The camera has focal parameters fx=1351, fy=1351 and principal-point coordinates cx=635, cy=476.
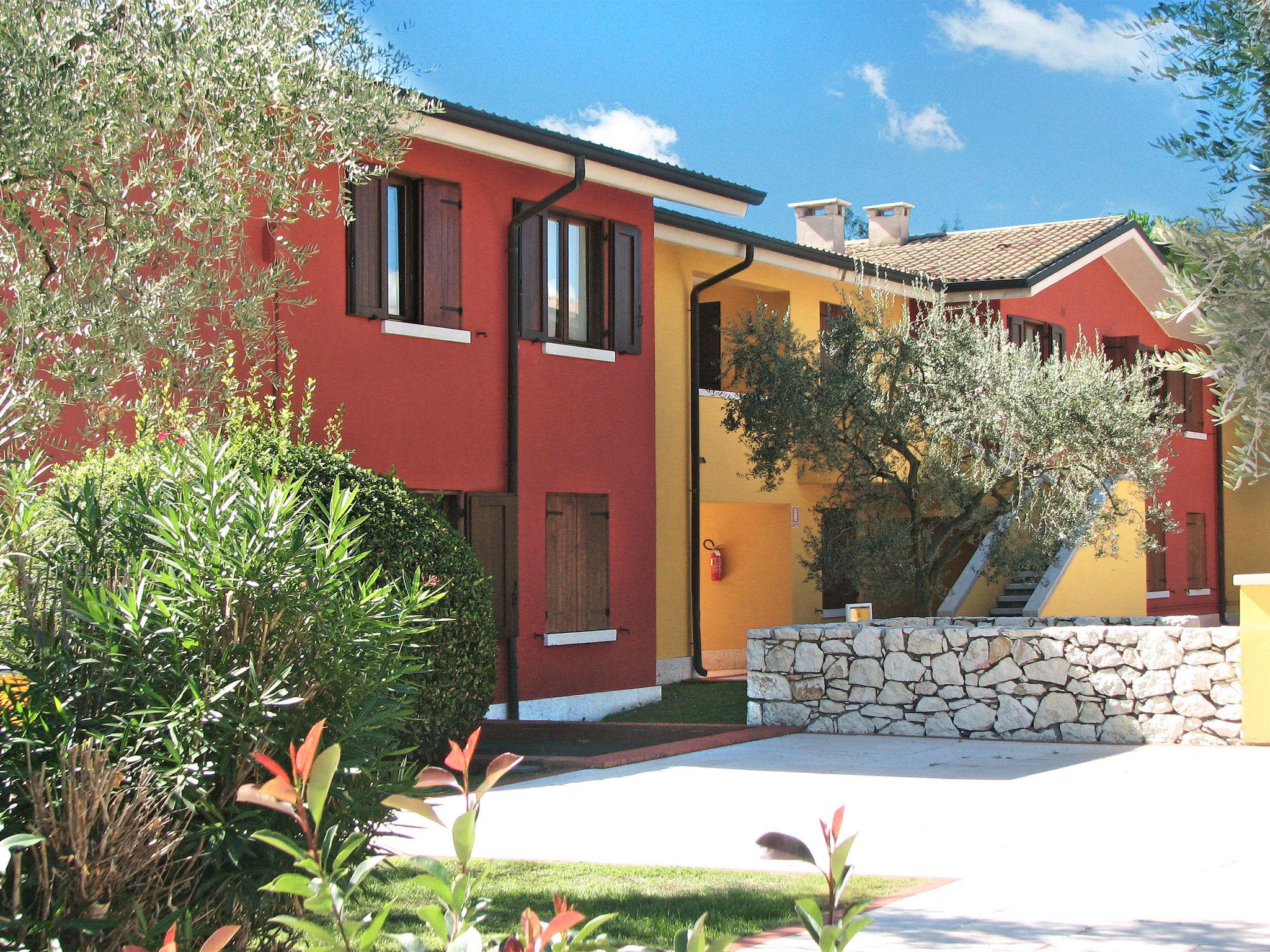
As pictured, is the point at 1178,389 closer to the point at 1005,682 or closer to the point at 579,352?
the point at 579,352

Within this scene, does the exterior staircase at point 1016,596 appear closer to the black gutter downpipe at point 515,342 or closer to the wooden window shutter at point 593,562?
the wooden window shutter at point 593,562

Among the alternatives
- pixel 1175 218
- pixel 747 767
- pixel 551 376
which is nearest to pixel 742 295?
pixel 551 376

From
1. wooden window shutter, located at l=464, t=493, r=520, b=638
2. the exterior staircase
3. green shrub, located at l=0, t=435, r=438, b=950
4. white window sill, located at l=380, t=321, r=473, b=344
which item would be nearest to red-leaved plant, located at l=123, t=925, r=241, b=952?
green shrub, located at l=0, t=435, r=438, b=950

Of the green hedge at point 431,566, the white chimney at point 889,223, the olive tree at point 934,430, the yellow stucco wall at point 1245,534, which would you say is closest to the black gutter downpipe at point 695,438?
the olive tree at point 934,430

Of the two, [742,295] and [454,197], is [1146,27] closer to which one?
[454,197]

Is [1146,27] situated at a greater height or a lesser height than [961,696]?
greater

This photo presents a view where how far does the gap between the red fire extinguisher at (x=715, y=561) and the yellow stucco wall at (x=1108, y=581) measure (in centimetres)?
470

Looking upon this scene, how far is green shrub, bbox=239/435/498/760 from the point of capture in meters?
9.75

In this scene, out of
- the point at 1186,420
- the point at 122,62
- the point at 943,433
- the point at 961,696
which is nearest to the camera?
the point at 122,62

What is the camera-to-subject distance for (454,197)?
45.4 feet

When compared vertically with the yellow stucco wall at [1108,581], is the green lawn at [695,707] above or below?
below

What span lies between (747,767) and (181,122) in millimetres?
6394

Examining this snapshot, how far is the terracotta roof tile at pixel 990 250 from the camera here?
22.7m

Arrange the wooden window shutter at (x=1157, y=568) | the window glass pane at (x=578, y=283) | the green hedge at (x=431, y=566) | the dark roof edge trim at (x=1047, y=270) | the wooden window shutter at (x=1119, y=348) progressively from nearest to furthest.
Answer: the green hedge at (x=431, y=566)
the window glass pane at (x=578, y=283)
the dark roof edge trim at (x=1047, y=270)
the wooden window shutter at (x=1119, y=348)
the wooden window shutter at (x=1157, y=568)
